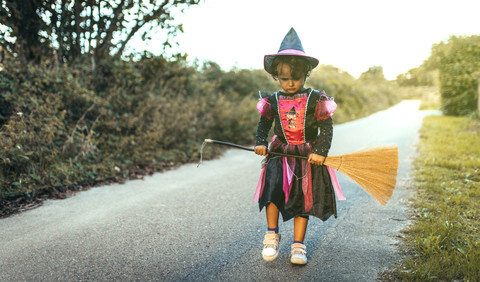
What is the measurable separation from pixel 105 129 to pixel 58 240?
3725 mm

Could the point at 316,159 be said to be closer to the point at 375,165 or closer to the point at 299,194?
the point at 299,194

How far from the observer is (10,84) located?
→ 17.5ft

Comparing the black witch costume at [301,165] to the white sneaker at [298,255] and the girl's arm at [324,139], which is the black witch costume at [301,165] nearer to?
the girl's arm at [324,139]

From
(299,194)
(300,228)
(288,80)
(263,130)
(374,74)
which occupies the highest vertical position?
(374,74)

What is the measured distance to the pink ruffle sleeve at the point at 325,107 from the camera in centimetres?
271

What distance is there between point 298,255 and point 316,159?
75cm

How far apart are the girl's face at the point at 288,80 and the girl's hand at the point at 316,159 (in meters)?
0.55

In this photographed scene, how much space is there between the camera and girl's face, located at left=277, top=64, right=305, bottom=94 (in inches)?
110

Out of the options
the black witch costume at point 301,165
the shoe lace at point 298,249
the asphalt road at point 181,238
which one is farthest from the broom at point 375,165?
the shoe lace at point 298,249

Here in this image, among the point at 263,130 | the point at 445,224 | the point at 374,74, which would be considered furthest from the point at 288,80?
the point at 374,74

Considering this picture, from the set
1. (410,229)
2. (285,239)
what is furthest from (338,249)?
(410,229)

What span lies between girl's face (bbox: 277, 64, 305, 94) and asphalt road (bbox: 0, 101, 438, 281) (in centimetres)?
137

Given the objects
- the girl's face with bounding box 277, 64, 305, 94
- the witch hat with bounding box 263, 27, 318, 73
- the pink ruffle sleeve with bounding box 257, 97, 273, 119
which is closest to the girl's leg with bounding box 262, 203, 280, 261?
the pink ruffle sleeve with bounding box 257, 97, 273, 119

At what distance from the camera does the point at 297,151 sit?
111 inches
